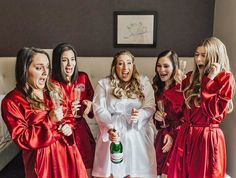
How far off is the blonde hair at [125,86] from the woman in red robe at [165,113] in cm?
18

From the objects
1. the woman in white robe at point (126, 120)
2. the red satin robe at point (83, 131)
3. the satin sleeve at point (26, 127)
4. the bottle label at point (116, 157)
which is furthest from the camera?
the red satin robe at point (83, 131)

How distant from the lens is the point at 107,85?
8.13 ft

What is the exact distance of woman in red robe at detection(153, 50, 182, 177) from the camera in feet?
7.55

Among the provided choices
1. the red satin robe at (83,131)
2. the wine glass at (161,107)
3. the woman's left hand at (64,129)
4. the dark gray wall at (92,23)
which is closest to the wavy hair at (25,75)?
the woman's left hand at (64,129)

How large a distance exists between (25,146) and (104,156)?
686 millimetres

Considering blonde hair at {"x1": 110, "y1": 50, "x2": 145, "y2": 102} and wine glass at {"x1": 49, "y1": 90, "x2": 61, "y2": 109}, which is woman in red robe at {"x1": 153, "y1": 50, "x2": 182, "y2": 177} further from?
wine glass at {"x1": 49, "y1": 90, "x2": 61, "y2": 109}

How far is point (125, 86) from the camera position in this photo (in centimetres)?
246

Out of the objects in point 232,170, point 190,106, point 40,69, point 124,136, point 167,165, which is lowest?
point 232,170

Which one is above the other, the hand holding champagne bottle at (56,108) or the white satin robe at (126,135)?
the hand holding champagne bottle at (56,108)

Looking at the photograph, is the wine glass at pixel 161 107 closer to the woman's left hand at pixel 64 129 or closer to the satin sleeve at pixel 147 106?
the satin sleeve at pixel 147 106

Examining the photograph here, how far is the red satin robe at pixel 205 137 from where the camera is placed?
1.93 meters

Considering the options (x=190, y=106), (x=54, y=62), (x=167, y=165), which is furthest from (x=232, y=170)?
(x=54, y=62)

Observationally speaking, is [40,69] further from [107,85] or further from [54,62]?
[107,85]

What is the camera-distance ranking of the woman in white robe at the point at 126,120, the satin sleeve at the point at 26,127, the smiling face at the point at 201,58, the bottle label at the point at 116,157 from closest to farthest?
the satin sleeve at the point at 26,127 < the smiling face at the point at 201,58 < the bottle label at the point at 116,157 < the woman in white robe at the point at 126,120
